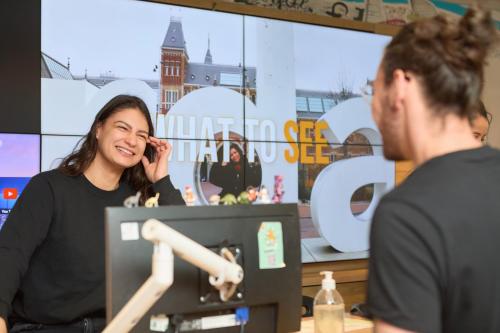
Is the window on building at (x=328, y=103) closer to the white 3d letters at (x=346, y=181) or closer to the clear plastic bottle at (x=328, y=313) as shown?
the white 3d letters at (x=346, y=181)

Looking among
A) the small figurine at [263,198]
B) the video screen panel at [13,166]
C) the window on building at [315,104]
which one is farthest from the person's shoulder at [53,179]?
the window on building at [315,104]

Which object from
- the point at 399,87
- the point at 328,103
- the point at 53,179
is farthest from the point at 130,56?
the point at 399,87

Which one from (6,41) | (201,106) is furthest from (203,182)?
(6,41)

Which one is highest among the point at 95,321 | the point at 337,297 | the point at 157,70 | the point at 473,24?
the point at 157,70

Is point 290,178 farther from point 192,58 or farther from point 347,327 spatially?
point 347,327

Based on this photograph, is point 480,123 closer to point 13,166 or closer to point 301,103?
point 301,103

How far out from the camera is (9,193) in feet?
8.06

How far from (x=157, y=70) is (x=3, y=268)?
1472 mm

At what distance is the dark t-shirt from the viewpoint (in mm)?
844

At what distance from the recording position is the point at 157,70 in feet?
9.37

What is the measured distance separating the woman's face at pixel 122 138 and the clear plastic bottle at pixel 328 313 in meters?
0.88

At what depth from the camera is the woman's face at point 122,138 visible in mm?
1985

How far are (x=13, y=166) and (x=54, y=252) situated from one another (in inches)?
32.5

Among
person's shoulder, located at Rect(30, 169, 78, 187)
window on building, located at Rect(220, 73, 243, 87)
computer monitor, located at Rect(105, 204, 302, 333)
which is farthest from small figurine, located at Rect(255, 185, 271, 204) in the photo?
window on building, located at Rect(220, 73, 243, 87)
